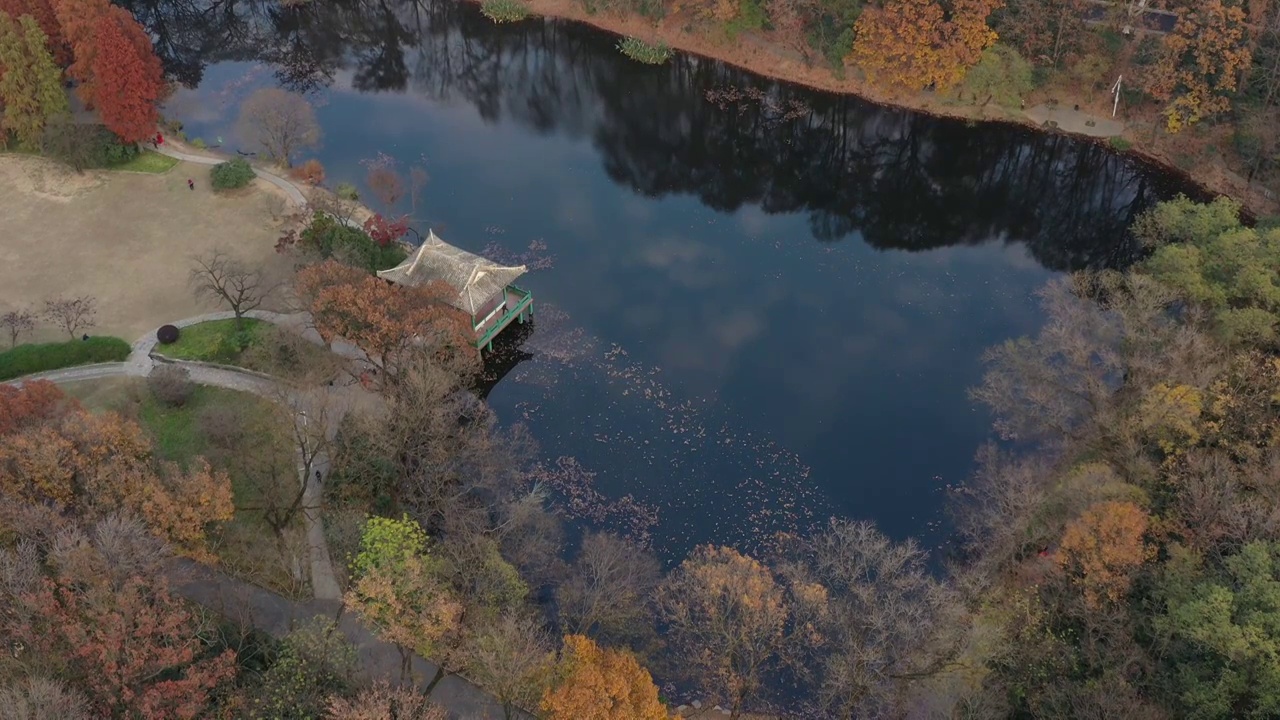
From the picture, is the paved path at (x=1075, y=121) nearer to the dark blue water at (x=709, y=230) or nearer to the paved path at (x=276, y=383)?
the dark blue water at (x=709, y=230)

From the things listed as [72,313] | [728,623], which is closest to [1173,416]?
→ [728,623]

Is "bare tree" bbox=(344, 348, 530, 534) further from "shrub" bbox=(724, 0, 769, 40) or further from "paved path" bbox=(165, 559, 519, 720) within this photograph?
"shrub" bbox=(724, 0, 769, 40)

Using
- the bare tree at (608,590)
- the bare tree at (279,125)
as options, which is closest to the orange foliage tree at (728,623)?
the bare tree at (608,590)

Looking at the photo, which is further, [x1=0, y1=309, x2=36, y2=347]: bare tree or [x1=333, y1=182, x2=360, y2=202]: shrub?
[x1=333, y1=182, x2=360, y2=202]: shrub

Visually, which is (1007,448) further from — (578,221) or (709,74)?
(709,74)

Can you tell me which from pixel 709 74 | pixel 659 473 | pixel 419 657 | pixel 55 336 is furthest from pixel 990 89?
pixel 55 336

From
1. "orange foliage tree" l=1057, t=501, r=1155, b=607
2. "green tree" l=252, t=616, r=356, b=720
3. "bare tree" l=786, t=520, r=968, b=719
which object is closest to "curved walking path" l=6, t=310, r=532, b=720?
"green tree" l=252, t=616, r=356, b=720
